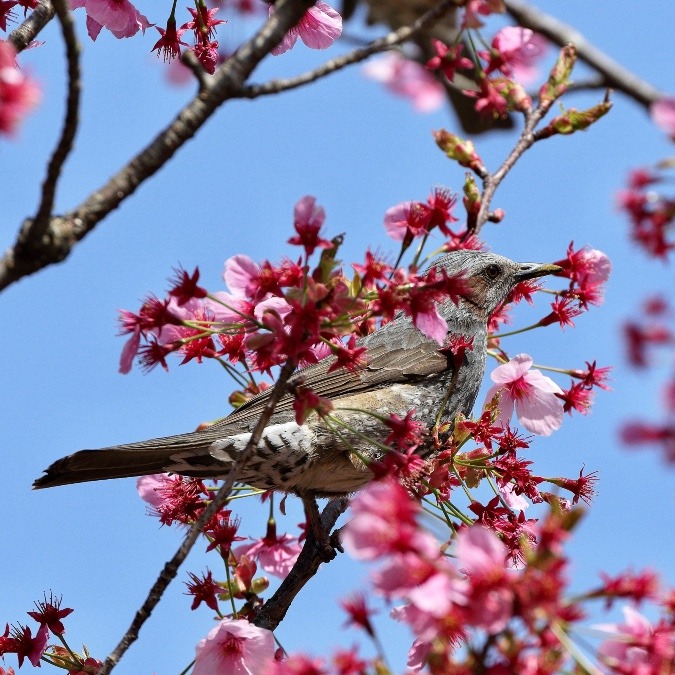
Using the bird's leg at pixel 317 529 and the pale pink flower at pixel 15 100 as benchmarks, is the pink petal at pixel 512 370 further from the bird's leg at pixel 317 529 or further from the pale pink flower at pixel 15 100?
the pale pink flower at pixel 15 100

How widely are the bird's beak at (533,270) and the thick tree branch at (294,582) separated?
5.71ft

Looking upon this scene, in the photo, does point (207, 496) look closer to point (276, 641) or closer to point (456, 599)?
point (276, 641)

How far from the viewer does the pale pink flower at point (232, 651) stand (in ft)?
11.5

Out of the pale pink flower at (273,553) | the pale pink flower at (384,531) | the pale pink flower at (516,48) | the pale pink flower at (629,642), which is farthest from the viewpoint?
the pale pink flower at (273,553)

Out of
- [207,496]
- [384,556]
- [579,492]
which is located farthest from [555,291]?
[384,556]

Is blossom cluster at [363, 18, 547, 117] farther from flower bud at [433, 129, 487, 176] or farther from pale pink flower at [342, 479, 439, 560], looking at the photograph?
pale pink flower at [342, 479, 439, 560]

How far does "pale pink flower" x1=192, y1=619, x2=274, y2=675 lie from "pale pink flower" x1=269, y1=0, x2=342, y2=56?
2428 mm

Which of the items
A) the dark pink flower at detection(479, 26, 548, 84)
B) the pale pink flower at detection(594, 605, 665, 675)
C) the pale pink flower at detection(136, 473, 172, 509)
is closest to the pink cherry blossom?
the pale pink flower at detection(594, 605, 665, 675)

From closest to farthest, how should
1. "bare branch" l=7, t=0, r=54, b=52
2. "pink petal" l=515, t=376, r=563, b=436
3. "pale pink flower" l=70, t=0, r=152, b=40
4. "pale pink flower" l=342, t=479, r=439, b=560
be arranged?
1. "pale pink flower" l=342, t=479, r=439, b=560
2. "bare branch" l=7, t=0, r=54, b=52
3. "pale pink flower" l=70, t=0, r=152, b=40
4. "pink petal" l=515, t=376, r=563, b=436

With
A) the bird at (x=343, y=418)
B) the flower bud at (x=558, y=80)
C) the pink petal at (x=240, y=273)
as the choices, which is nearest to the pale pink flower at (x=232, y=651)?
the bird at (x=343, y=418)

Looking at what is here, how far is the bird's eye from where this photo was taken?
5828 mm

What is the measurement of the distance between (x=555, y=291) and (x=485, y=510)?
3.89 feet

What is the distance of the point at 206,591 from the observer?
154 inches

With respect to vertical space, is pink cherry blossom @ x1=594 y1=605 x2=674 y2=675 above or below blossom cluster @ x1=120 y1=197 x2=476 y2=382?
below
